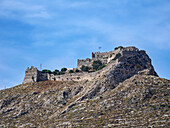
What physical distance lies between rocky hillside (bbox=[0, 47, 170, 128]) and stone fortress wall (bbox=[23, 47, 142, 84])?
200 cm

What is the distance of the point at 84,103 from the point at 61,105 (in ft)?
22.6

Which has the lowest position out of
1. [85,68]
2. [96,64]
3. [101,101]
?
[101,101]

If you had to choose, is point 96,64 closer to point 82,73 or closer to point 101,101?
point 82,73

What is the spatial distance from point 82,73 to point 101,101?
72.0 feet

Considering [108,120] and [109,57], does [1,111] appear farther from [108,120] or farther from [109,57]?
[109,57]

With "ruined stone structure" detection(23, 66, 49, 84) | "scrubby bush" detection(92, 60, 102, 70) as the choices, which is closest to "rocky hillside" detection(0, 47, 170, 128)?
"ruined stone structure" detection(23, 66, 49, 84)

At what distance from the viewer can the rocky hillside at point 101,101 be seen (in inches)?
2395

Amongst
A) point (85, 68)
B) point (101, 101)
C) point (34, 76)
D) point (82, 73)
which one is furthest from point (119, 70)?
point (34, 76)

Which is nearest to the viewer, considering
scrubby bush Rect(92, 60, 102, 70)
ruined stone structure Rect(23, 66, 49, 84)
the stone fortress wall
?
the stone fortress wall

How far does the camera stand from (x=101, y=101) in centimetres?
6888

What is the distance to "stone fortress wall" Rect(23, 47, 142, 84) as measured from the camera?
86.5 meters

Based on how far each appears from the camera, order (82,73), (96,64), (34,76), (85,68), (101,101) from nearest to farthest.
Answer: (101,101), (82,73), (34,76), (85,68), (96,64)

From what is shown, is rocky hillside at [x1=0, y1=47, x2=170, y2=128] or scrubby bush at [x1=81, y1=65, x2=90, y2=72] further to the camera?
scrubby bush at [x1=81, y1=65, x2=90, y2=72]

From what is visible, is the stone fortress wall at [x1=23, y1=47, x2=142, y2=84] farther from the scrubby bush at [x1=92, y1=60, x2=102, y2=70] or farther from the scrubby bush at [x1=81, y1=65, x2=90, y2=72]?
the scrubby bush at [x1=81, y1=65, x2=90, y2=72]
